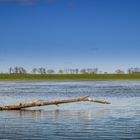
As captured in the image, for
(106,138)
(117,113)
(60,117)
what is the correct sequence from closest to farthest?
(106,138) < (60,117) < (117,113)

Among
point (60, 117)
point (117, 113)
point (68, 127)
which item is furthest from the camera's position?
point (117, 113)

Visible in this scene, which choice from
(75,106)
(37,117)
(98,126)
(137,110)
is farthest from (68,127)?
(75,106)

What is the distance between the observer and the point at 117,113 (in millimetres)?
38250

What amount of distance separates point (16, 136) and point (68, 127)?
12.9 feet

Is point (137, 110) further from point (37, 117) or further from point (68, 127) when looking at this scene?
point (68, 127)

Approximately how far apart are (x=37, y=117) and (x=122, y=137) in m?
10.2

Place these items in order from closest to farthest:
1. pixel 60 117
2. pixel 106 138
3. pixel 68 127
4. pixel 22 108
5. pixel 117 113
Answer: pixel 106 138, pixel 68 127, pixel 60 117, pixel 117 113, pixel 22 108

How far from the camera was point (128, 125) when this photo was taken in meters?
31.0

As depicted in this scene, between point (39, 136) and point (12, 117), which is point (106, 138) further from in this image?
point (12, 117)

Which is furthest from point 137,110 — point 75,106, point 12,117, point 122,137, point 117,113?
point 122,137

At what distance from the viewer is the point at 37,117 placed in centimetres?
3616

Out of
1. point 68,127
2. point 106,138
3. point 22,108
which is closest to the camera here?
point 106,138

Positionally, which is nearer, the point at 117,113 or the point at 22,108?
the point at 117,113

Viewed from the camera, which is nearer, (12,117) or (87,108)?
(12,117)
